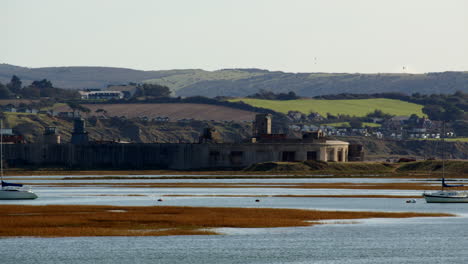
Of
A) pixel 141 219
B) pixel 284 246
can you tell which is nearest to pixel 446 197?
pixel 141 219

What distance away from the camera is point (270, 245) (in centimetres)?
7688

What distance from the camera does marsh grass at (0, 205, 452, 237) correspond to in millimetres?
84750

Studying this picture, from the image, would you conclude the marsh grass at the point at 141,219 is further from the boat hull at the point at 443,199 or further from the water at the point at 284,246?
the boat hull at the point at 443,199

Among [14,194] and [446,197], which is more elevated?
[446,197]

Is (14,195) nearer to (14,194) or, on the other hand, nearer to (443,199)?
(14,194)

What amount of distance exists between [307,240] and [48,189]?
80871 millimetres

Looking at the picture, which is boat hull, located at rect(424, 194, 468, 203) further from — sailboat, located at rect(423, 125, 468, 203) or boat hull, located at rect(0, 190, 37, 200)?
boat hull, located at rect(0, 190, 37, 200)

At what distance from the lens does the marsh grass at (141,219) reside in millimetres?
84750

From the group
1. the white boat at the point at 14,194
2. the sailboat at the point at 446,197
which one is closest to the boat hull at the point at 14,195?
the white boat at the point at 14,194

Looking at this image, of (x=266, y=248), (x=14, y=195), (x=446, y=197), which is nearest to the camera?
(x=266, y=248)

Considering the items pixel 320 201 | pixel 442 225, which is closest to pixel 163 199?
pixel 320 201

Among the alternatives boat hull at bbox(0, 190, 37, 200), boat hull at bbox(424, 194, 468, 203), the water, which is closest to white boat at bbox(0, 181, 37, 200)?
boat hull at bbox(0, 190, 37, 200)

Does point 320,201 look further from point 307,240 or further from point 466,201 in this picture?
point 307,240

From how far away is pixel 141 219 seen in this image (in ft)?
310
